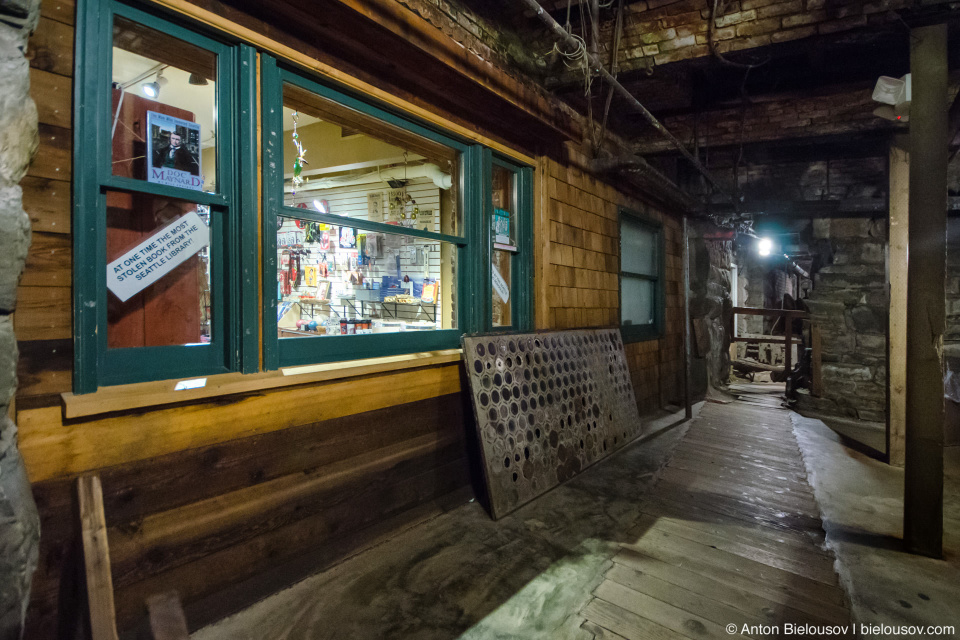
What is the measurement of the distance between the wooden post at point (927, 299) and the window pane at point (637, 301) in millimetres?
3069

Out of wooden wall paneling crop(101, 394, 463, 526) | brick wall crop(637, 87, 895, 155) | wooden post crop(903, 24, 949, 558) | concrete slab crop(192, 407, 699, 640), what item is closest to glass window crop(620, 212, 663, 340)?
brick wall crop(637, 87, 895, 155)

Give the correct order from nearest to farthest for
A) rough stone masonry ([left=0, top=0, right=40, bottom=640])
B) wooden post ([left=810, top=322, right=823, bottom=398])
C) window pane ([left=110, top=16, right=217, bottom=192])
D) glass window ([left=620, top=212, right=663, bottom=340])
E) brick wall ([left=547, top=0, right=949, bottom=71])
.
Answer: rough stone masonry ([left=0, top=0, right=40, bottom=640]) < window pane ([left=110, top=16, right=217, bottom=192]) < brick wall ([left=547, top=0, right=949, bottom=71]) < glass window ([left=620, top=212, right=663, bottom=340]) < wooden post ([left=810, top=322, right=823, bottom=398])

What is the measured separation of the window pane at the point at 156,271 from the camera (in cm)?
195

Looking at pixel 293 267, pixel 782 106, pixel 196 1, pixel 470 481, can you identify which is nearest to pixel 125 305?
pixel 196 1

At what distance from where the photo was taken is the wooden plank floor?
2094 mm

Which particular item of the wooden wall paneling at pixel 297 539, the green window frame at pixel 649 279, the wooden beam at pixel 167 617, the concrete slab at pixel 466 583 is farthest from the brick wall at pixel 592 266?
the wooden beam at pixel 167 617

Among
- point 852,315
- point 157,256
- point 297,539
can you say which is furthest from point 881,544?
point 852,315

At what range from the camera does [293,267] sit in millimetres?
5996

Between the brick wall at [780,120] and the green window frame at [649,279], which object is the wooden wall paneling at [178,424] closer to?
the green window frame at [649,279]

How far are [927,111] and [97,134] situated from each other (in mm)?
4332

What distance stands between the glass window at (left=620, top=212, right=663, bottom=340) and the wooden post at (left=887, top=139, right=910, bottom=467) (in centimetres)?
247

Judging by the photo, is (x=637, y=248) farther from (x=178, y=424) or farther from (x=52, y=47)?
(x=52, y=47)

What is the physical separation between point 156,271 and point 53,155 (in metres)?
0.54

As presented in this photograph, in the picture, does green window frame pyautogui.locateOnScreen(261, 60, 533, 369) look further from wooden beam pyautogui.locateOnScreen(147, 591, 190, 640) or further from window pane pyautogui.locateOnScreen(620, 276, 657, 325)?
window pane pyautogui.locateOnScreen(620, 276, 657, 325)
